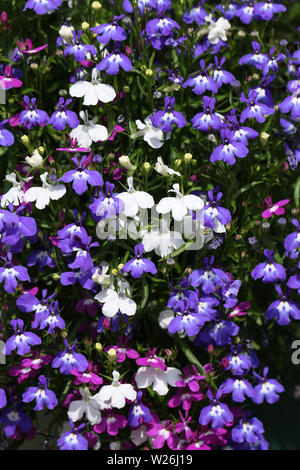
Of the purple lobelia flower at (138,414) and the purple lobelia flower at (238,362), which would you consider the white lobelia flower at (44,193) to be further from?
the purple lobelia flower at (238,362)

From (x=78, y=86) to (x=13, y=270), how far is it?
739 millimetres

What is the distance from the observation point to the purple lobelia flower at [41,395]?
2602 millimetres

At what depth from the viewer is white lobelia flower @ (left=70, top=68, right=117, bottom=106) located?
8.56 feet

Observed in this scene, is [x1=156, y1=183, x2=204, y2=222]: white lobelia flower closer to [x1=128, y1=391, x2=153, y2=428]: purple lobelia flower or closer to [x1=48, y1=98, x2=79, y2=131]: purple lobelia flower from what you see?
[x1=48, y1=98, x2=79, y2=131]: purple lobelia flower

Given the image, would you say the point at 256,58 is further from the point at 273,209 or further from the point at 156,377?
the point at 156,377

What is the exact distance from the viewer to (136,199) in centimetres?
252

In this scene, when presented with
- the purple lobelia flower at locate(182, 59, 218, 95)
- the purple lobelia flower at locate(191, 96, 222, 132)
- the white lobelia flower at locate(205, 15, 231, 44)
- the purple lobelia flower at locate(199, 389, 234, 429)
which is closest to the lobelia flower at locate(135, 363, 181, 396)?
the purple lobelia flower at locate(199, 389, 234, 429)

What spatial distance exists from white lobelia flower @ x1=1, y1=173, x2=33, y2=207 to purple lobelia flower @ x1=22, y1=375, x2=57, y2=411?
26.1 inches

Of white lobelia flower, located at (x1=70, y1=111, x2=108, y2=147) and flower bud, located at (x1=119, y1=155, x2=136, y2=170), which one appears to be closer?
flower bud, located at (x1=119, y1=155, x2=136, y2=170)

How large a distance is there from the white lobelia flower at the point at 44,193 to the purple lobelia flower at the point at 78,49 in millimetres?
474

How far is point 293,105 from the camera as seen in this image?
2750 millimetres

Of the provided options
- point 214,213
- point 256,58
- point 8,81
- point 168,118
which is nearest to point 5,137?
point 8,81

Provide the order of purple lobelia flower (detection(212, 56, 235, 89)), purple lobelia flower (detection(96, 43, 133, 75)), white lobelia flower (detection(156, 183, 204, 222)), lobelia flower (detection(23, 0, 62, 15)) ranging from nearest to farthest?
white lobelia flower (detection(156, 183, 204, 222)), purple lobelia flower (detection(96, 43, 133, 75)), lobelia flower (detection(23, 0, 62, 15)), purple lobelia flower (detection(212, 56, 235, 89))
